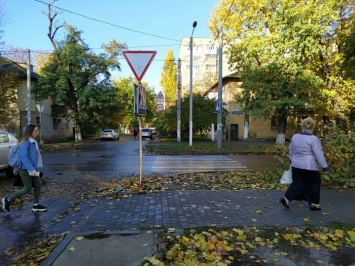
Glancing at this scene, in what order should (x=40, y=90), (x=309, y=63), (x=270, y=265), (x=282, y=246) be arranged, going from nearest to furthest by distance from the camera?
1. (x=270, y=265)
2. (x=282, y=246)
3. (x=309, y=63)
4. (x=40, y=90)

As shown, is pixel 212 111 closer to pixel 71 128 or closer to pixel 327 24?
pixel 327 24

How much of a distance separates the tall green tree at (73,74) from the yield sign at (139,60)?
2720cm

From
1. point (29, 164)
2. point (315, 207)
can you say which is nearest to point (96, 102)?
point (29, 164)

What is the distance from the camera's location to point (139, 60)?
772cm

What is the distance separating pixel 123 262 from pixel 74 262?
1.86 feet

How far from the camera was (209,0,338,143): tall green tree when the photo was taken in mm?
22469

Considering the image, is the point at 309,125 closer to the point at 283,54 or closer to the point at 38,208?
the point at 38,208

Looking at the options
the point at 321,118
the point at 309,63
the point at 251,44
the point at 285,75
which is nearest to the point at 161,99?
the point at 251,44

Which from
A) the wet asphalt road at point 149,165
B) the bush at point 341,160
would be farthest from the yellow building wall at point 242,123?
the bush at point 341,160

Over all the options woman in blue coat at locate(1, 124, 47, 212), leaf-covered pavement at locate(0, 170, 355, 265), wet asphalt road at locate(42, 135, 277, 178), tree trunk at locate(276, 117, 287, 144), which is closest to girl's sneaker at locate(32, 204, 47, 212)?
woman in blue coat at locate(1, 124, 47, 212)

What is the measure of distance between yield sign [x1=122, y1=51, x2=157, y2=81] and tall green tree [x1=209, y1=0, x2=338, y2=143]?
17906 mm

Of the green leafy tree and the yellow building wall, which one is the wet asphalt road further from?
the yellow building wall

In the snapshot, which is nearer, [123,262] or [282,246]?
[123,262]

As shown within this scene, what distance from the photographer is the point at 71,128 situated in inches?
1939
